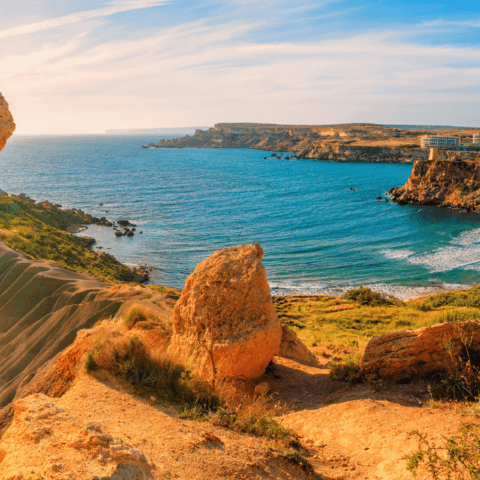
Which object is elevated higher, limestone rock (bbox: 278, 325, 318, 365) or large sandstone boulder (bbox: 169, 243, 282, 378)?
large sandstone boulder (bbox: 169, 243, 282, 378)

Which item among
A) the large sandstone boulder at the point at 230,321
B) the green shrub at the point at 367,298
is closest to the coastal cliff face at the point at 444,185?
the green shrub at the point at 367,298

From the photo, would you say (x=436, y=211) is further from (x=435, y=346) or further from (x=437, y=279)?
(x=435, y=346)

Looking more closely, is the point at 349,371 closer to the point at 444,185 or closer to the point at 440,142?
the point at 444,185

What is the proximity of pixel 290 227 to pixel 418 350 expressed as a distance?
43.2 meters

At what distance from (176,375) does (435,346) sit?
583cm

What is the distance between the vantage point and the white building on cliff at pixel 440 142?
419 feet

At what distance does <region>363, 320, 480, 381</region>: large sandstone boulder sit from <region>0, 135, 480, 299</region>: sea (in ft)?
73.1

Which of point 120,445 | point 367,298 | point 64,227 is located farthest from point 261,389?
point 64,227

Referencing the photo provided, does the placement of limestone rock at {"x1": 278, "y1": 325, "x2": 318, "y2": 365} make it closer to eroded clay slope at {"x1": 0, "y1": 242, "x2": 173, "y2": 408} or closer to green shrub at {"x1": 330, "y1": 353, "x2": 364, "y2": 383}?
green shrub at {"x1": 330, "y1": 353, "x2": 364, "y2": 383}

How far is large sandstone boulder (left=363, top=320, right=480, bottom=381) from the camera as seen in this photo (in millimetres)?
8102

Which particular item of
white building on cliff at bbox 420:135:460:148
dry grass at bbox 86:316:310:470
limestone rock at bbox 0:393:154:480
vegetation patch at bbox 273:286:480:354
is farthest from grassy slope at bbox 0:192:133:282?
white building on cliff at bbox 420:135:460:148

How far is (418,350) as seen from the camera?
8.66 meters

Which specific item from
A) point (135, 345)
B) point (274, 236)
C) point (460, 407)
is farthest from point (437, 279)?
point (135, 345)

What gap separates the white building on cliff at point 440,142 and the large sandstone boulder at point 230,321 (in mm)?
136596
